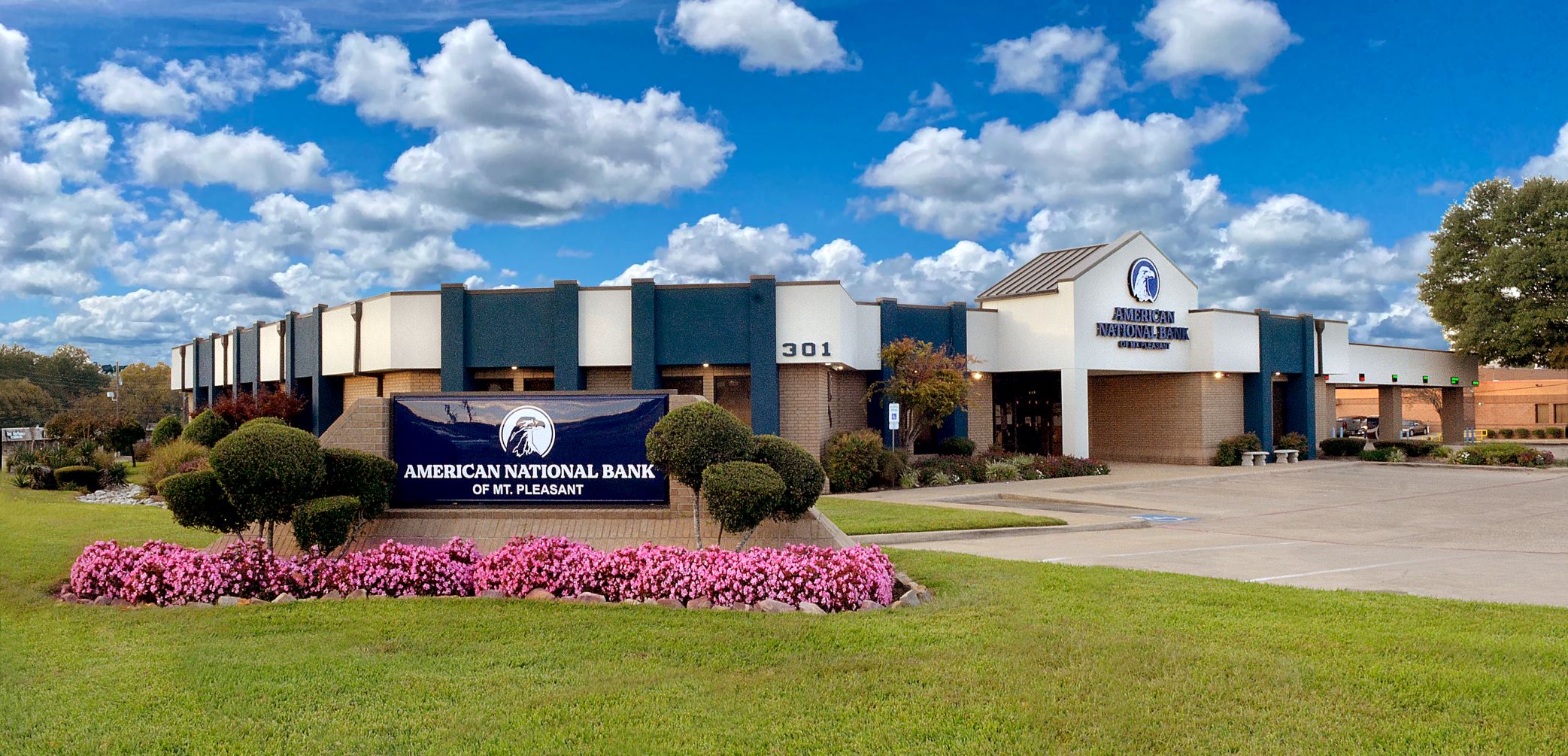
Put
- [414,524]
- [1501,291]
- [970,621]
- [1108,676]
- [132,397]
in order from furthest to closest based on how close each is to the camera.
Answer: [132,397]
[1501,291]
[414,524]
[970,621]
[1108,676]

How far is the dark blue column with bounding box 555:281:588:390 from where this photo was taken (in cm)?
2705

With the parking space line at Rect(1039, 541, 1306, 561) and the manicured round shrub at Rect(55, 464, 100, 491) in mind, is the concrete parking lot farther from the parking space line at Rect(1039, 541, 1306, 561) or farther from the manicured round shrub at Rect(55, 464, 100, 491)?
the manicured round shrub at Rect(55, 464, 100, 491)

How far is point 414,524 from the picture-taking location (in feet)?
36.1

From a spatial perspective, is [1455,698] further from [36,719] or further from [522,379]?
[522,379]

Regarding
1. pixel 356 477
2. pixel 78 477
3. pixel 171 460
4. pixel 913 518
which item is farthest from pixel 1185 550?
pixel 78 477

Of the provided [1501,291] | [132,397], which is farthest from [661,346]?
[132,397]

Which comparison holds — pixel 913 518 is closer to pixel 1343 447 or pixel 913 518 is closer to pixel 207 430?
pixel 207 430

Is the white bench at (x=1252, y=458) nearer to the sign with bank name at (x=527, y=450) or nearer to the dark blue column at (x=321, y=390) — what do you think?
the sign with bank name at (x=527, y=450)

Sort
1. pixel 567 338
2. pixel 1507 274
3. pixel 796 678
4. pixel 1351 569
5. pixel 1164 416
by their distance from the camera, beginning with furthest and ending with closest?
pixel 1507 274
pixel 1164 416
pixel 567 338
pixel 1351 569
pixel 796 678

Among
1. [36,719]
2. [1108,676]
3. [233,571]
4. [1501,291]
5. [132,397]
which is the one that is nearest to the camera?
[36,719]

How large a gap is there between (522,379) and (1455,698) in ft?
82.3

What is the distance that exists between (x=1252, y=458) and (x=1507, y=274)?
19043 mm

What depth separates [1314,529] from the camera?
674 inches

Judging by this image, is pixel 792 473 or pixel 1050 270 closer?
pixel 792 473
